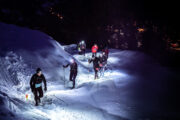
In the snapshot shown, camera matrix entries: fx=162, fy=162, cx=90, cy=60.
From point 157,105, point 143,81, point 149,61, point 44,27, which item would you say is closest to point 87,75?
point 143,81

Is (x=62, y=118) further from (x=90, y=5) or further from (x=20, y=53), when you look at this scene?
(x=90, y=5)

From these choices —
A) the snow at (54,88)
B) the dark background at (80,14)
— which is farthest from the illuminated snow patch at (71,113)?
the dark background at (80,14)

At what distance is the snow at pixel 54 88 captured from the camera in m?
6.90

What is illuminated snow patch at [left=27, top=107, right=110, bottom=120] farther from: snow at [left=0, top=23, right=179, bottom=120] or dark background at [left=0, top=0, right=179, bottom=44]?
dark background at [left=0, top=0, right=179, bottom=44]

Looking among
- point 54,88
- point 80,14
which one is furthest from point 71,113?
point 80,14

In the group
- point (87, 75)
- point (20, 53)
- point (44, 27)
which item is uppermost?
point (44, 27)

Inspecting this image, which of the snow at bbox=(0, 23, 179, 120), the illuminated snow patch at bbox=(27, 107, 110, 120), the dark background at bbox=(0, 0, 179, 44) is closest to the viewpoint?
the illuminated snow patch at bbox=(27, 107, 110, 120)

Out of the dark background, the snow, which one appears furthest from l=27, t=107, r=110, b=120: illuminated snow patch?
the dark background

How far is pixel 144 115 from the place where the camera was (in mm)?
7402

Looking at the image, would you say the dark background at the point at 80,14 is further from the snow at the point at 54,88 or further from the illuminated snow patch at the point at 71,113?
the illuminated snow patch at the point at 71,113

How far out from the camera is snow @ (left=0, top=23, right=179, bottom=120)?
6.90 m

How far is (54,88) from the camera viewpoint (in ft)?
35.6

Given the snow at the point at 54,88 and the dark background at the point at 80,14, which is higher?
the dark background at the point at 80,14

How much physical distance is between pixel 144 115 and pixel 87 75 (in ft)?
24.5
